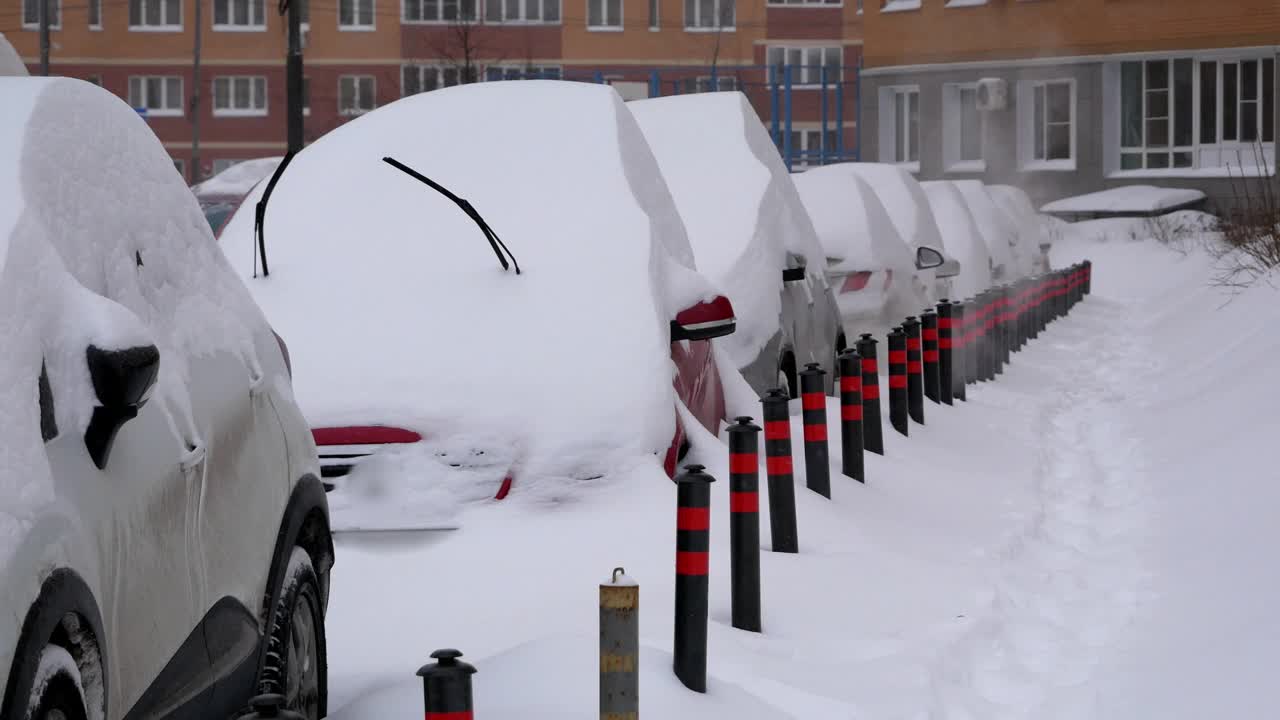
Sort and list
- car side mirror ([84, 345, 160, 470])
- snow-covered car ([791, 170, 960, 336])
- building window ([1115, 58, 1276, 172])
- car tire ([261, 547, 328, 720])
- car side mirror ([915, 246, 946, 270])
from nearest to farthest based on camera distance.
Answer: car side mirror ([84, 345, 160, 470]) → car tire ([261, 547, 328, 720]) → snow-covered car ([791, 170, 960, 336]) → car side mirror ([915, 246, 946, 270]) → building window ([1115, 58, 1276, 172])

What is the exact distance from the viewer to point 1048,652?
20.7 feet

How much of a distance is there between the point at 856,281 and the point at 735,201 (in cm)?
433

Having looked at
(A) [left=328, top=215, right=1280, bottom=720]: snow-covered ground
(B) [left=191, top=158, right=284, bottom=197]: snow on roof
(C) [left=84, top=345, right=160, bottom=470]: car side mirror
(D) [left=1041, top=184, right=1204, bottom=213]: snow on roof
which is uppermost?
(B) [left=191, top=158, right=284, bottom=197]: snow on roof

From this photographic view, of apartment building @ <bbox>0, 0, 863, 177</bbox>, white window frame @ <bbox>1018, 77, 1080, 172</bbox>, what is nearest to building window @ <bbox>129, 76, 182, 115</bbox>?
apartment building @ <bbox>0, 0, 863, 177</bbox>

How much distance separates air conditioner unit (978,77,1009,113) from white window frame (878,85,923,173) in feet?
9.54

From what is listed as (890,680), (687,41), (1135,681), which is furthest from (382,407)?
(687,41)

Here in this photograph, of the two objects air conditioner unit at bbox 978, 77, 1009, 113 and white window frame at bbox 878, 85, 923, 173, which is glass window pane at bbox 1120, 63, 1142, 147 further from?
white window frame at bbox 878, 85, 923, 173

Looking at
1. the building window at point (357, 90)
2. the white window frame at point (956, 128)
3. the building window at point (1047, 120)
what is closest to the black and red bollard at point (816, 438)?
the building window at point (1047, 120)

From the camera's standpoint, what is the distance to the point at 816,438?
8.64 m

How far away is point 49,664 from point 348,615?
3.07m

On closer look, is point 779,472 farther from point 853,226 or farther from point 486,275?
point 853,226

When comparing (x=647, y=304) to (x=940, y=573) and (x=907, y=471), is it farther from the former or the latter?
(x=907, y=471)

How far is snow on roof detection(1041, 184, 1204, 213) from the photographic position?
45.3 metres

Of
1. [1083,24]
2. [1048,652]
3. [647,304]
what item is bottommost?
[1048,652]
